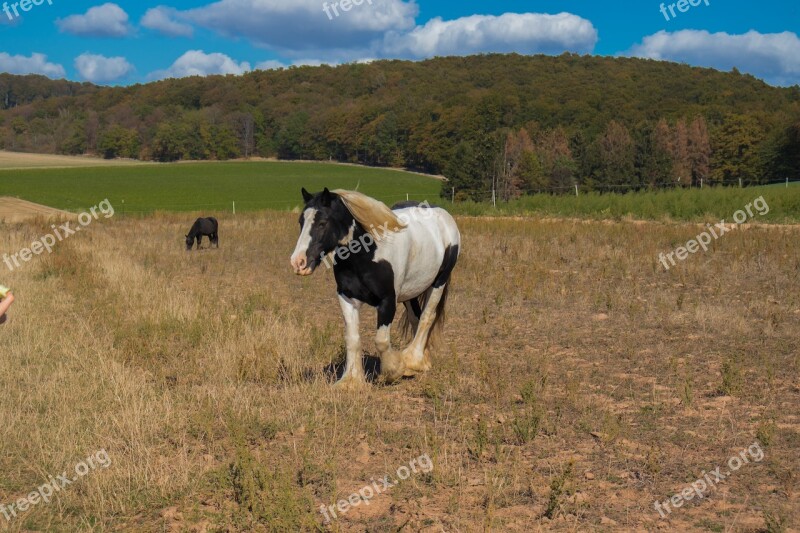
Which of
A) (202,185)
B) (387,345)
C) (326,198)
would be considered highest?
(202,185)

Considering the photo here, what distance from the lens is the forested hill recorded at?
218 feet

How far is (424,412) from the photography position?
6594mm

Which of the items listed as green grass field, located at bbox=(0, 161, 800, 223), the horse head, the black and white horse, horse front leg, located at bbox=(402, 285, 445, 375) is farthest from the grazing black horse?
the horse head

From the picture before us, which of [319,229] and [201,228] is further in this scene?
[201,228]

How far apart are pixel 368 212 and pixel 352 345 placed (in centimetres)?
136

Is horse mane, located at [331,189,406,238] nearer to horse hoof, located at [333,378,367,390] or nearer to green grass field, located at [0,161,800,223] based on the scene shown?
horse hoof, located at [333,378,367,390]

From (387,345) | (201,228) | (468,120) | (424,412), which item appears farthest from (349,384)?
(468,120)

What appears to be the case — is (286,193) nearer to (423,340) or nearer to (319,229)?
(423,340)

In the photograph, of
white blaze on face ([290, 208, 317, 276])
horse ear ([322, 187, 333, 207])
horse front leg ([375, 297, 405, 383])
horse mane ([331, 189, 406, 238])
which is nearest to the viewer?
white blaze on face ([290, 208, 317, 276])

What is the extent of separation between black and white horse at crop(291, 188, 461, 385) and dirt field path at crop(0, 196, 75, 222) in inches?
1232

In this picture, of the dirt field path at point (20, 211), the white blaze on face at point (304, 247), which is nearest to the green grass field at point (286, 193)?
the dirt field path at point (20, 211)

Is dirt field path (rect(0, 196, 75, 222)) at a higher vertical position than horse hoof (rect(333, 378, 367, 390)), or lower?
higher

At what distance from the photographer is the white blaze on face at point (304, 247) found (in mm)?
6316

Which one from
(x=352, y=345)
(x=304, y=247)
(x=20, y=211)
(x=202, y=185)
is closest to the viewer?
(x=304, y=247)
